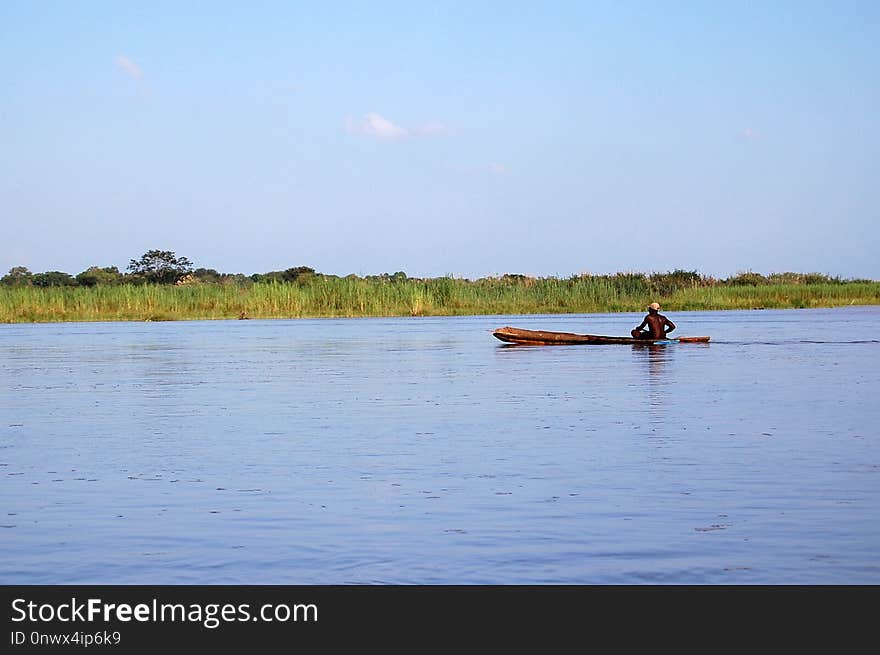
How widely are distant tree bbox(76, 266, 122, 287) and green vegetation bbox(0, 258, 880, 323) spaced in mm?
39075

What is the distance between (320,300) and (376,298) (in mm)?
2406

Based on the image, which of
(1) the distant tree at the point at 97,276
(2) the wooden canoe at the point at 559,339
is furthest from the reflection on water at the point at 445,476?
(1) the distant tree at the point at 97,276

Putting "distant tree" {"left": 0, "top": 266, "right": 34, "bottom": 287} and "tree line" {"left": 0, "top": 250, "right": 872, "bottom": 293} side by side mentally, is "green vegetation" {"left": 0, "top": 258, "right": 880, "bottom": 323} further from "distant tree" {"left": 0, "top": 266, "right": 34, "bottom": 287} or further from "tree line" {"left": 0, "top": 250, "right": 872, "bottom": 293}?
"distant tree" {"left": 0, "top": 266, "right": 34, "bottom": 287}

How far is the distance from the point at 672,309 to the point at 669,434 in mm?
50745

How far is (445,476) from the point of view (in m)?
11.7

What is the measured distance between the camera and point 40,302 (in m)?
58.2

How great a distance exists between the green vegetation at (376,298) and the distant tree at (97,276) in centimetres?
3907

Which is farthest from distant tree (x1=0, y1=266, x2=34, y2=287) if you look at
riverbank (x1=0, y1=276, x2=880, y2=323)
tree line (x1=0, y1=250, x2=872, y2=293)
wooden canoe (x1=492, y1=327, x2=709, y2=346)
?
wooden canoe (x1=492, y1=327, x2=709, y2=346)

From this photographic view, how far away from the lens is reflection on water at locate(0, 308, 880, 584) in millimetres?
8273

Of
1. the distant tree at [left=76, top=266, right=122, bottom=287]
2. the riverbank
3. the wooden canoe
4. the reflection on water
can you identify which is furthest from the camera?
the distant tree at [left=76, top=266, right=122, bottom=287]
